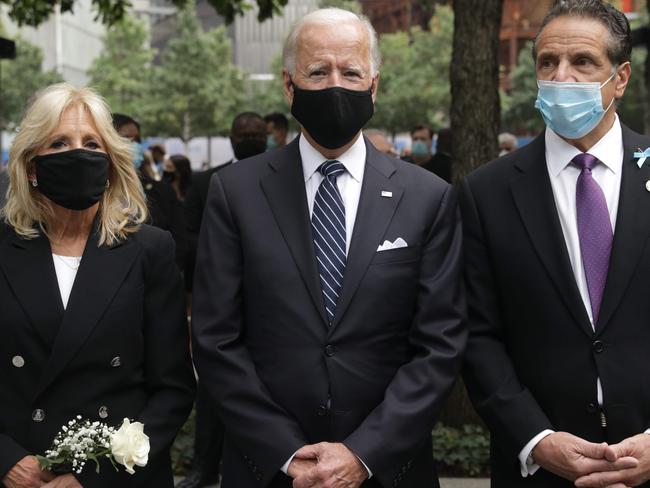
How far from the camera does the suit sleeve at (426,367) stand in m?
3.42

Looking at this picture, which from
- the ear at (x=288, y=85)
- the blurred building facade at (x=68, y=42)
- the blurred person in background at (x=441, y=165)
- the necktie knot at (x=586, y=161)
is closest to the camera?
the necktie knot at (x=586, y=161)

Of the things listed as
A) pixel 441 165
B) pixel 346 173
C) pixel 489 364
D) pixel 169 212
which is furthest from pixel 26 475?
pixel 441 165

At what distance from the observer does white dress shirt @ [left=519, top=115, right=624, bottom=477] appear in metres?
3.57

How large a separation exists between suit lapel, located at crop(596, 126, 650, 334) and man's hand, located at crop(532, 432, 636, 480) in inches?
15.3

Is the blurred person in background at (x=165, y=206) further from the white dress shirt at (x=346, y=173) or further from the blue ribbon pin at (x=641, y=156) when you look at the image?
the blue ribbon pin at (x=641, y=156)

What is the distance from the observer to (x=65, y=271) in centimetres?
377

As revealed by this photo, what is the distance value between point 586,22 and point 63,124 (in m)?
1.94

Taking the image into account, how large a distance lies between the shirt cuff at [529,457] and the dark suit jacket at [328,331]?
338mm

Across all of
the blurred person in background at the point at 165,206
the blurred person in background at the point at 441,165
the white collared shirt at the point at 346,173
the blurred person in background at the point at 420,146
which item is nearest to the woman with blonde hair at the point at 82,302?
the white collared shirt at the point at 346,173

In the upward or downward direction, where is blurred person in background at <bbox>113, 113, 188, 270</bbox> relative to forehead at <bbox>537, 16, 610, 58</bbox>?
downward

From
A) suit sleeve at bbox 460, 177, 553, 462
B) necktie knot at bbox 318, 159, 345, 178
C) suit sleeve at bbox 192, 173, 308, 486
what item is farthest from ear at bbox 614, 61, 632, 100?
suit sleeve at bbox 192, 173, 308, 486

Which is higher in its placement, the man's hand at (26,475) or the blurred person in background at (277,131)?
the blurred person in background at (277,131)

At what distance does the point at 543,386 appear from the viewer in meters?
3.60

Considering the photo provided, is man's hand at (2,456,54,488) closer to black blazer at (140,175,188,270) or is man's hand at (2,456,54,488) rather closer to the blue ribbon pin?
the blue ribbon pin
